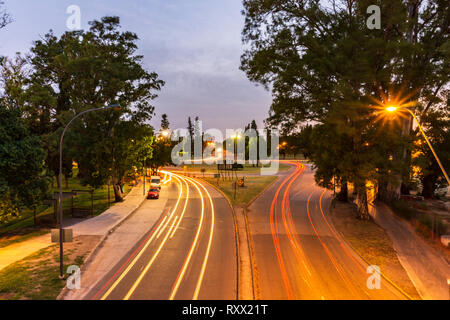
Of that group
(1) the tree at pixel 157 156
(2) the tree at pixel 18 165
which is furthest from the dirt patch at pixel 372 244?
(1) the tree at pixel 157 156

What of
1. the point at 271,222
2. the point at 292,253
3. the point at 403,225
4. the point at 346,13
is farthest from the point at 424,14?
the point at 292,253

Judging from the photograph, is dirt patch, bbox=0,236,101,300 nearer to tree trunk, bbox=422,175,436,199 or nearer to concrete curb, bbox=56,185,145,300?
concrete curb, bbox=56,185,145,300

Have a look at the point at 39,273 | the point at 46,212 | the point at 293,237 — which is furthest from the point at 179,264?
the point at 46,212

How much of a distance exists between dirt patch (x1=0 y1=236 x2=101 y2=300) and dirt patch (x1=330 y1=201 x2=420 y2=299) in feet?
54.5

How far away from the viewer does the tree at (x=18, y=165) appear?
17703 millimetres

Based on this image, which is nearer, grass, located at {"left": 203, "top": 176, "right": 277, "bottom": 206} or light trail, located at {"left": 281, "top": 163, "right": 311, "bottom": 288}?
light trail, located at {"left": 281, "top": 163, "right": 311, "bottom": 288}

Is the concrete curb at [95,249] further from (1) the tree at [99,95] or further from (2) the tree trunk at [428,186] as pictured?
(2) the tree trunk at [428,186]

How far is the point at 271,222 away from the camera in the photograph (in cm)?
2436

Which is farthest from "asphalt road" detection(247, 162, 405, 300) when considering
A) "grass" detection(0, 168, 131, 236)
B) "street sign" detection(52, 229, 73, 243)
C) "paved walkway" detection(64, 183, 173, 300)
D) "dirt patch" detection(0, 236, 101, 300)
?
"grass" detection(0, 168, 131, 236)

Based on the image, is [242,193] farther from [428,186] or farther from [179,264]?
[428,186]

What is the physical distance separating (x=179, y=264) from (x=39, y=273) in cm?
725

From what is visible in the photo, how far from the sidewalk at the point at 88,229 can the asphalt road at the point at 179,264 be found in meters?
3.90

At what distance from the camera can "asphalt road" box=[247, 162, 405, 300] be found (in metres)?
12.9

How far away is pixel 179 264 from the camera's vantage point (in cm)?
1580
